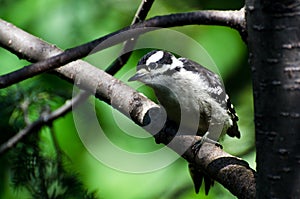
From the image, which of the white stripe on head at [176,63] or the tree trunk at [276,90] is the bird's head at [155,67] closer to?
the white stripe on head at [176,63]

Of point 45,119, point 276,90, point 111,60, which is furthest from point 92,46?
point 111,60

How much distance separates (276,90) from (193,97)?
1.04 m

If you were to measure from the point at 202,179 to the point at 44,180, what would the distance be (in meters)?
0.42

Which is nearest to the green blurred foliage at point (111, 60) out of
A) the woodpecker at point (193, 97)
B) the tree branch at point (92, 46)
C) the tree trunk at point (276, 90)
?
the woodpecker at point (193, 97)

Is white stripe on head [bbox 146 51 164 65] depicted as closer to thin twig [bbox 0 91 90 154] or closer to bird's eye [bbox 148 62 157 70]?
bird's eye [bbox 148 62 157 70]

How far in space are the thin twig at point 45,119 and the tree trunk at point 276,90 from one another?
973 millimetres

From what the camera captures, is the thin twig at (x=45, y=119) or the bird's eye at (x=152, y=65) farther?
the bird's eye at (x=152, y=65)

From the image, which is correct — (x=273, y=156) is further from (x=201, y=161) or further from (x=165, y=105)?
(x=165, y=105)

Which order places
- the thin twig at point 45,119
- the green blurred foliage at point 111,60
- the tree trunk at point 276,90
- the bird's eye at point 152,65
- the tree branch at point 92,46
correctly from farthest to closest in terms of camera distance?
the green blurred foliage at point 111,60 < the bird's eye at point 152,65 < the thin twig at point 45,119 < the tree branch at point 92,46 < the tree trunk at point 276,90

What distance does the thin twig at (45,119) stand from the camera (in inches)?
67.5

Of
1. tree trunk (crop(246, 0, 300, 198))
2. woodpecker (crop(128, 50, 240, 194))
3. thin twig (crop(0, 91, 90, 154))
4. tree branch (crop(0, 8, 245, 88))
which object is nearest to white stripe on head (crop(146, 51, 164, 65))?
woodpecker (crop(128, 50, 240, 194))

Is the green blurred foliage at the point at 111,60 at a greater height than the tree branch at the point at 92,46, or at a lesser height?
lesser

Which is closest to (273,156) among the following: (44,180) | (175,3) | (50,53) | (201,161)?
(201,161)

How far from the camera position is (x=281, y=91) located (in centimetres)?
78
